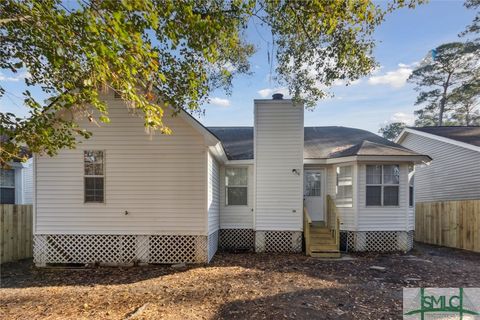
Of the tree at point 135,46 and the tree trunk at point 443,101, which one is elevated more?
the tree trunk at point 443,101

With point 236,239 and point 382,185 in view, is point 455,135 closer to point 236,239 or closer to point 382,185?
point 382,185

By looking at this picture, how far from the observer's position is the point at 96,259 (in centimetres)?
859

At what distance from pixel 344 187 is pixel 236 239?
175 inches

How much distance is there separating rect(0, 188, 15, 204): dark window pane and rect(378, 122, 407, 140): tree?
4293 centimetres

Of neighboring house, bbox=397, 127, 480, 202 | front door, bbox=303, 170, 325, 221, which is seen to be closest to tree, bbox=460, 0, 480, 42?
neighboring house, bbox=397, 127, 480, 202

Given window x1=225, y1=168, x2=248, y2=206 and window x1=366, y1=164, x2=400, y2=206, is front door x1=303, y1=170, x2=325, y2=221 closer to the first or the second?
window x1=366, y1=164, x2=400, y2=206

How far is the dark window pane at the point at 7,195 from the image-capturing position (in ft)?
40.9

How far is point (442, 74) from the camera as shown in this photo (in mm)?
26141

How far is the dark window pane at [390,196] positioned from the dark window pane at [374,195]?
17cm

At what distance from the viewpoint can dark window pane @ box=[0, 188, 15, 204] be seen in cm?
1248

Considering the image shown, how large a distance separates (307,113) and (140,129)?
5981 mm

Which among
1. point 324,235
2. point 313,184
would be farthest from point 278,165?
→ point 324,235

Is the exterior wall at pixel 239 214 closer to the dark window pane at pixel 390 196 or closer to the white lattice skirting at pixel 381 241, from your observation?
the white lattice skirting at pixel 381 241

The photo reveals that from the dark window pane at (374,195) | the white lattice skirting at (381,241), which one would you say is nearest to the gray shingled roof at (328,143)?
the dark window pane at (374,195)
